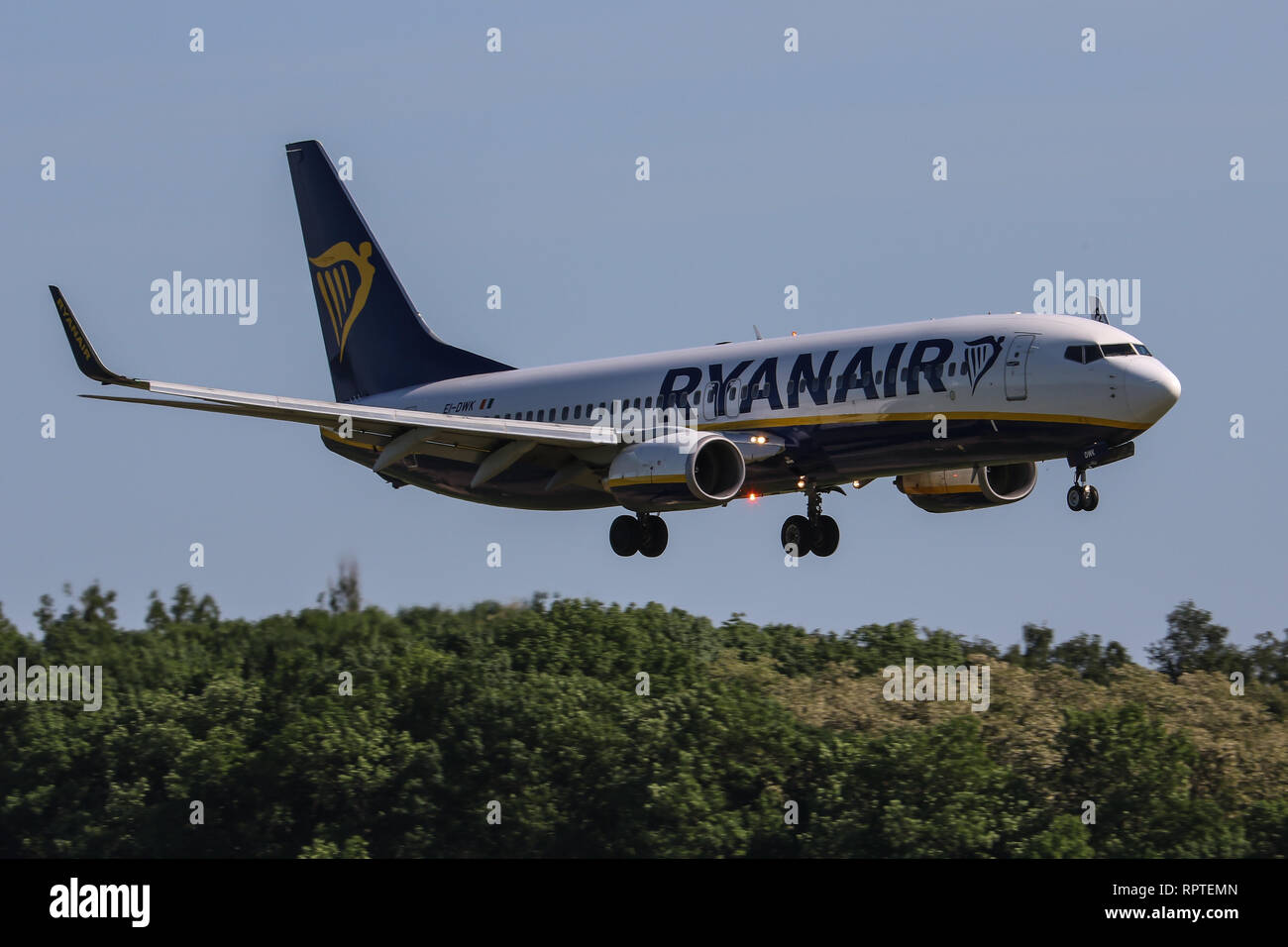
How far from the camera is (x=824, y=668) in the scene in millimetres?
101438

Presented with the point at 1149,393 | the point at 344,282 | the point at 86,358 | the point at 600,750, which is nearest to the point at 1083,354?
the point at 1149,393

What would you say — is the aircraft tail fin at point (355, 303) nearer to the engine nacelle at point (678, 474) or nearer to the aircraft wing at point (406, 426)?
the aircraft wing at point (406, 426)

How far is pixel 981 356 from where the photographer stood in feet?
148

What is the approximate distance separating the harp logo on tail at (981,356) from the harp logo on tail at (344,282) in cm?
2334

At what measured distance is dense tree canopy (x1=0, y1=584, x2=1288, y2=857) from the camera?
8312cm

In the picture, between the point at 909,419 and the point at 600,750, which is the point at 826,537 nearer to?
the point at 909,419

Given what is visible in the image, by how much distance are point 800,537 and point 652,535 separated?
396cm

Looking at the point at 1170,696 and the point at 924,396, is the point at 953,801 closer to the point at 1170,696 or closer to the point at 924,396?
the point at 1170,696

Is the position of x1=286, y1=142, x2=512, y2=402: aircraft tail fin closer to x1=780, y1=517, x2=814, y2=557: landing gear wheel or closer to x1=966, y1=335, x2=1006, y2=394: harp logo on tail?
x1=780, y1=517, x2=814, y2=557: landing gear wheel

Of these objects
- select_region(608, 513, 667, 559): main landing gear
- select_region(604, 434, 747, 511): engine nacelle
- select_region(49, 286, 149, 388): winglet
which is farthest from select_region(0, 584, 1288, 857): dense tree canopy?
select_region(49, 286, 149, 388): winglet

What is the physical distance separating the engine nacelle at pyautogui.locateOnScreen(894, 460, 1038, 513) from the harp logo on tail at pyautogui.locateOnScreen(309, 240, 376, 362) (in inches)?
767
